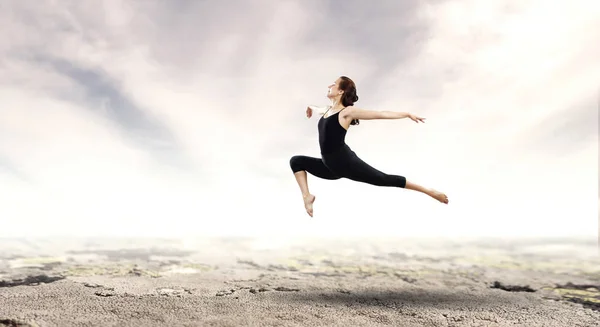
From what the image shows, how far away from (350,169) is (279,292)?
2.36 meters

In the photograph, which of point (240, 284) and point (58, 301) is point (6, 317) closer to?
point (58, 301)

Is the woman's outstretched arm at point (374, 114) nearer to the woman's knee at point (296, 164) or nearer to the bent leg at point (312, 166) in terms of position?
the bent leg at point (312, 166)

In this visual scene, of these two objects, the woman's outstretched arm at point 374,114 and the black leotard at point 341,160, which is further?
the black leotard at point 341,160

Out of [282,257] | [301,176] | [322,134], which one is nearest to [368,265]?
[282,257]

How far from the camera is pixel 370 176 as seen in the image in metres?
4.80

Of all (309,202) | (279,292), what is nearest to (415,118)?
(309,202)

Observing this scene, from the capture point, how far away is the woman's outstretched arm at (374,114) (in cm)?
442

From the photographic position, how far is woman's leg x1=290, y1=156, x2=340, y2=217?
5.15 metres

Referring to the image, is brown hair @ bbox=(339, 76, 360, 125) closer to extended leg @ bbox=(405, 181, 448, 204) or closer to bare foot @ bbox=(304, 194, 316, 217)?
bare foot @ bbox=(304, 194, 316, 217)

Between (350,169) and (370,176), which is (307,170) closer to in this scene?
(350,169)

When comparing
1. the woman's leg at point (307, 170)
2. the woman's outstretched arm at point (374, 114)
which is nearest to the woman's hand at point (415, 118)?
the woman's outstretched arm at point (374, 114)

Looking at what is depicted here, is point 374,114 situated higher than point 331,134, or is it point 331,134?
point 374,114

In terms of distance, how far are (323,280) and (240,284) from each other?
1.53m

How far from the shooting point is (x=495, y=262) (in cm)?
1123
